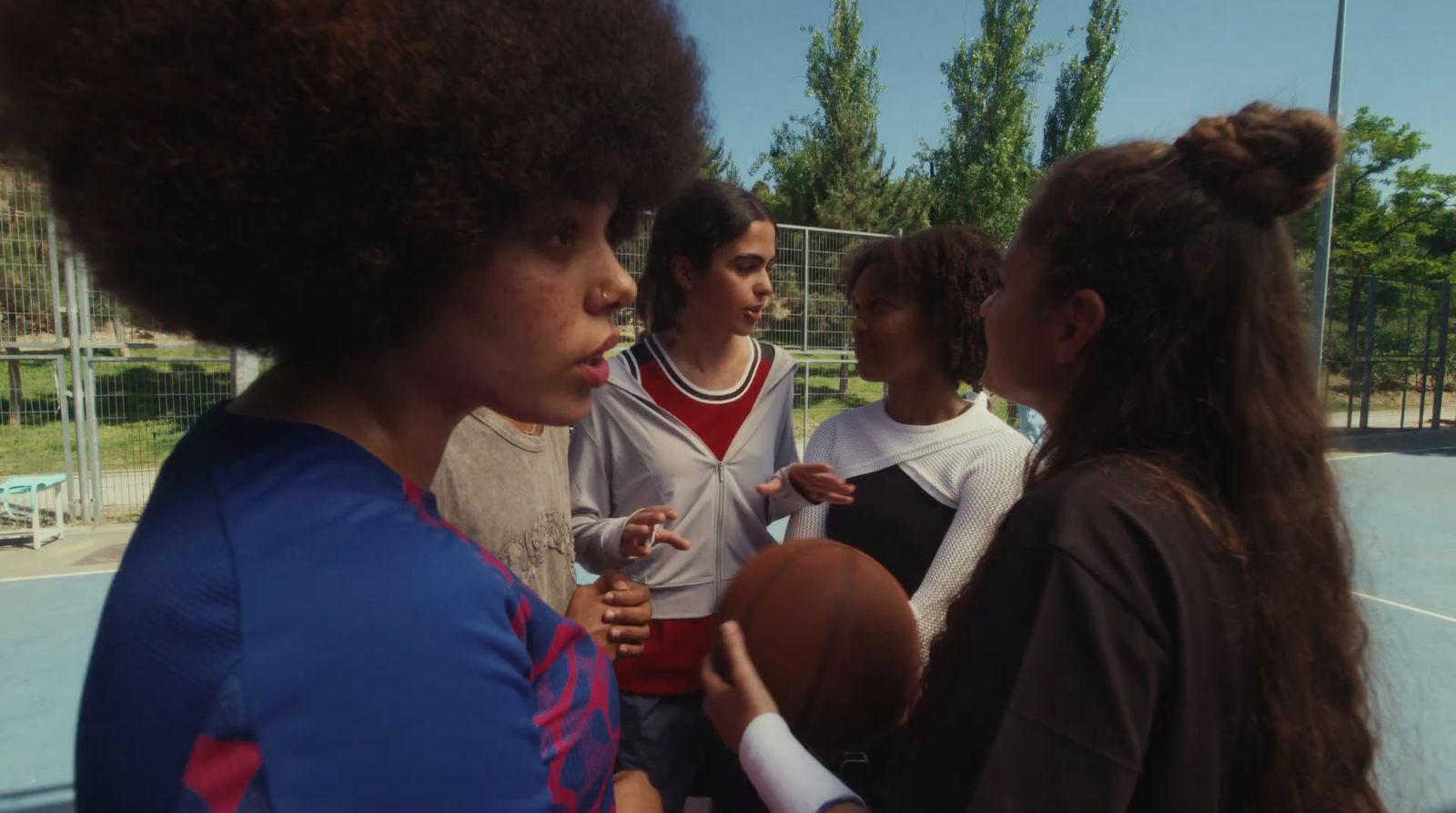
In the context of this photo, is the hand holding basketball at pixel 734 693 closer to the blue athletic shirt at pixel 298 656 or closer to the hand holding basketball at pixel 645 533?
the hand holding basketball at pixel 645 533

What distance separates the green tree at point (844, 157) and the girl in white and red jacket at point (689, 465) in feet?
83.3

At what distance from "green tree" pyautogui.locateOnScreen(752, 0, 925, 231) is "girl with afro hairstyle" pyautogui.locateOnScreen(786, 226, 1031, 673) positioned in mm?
25436

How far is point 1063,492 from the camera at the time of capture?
1.16 meters

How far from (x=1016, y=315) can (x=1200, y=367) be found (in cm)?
30

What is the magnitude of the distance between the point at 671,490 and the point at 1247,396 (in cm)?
171

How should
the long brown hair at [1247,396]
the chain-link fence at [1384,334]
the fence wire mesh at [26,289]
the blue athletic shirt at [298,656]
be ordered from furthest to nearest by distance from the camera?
1. the chain-link fence at [1384,334]
2. the fence wire mesh at [26,289]
3. the long brown hair at [1247,396]
4. the blue athletic shirt at [298,656]

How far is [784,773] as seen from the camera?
1.44 meters

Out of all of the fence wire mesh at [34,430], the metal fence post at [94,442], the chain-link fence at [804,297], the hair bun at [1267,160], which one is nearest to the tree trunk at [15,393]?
the fence wire mesh at [34,430]

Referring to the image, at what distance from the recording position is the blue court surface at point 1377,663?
2.11m

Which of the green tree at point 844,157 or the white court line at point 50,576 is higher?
the green tree at point 844,157

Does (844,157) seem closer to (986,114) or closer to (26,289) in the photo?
(986,114)

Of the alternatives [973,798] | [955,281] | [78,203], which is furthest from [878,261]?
[78,203]

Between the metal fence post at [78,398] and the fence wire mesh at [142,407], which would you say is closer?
the metal fence post at [78,398]

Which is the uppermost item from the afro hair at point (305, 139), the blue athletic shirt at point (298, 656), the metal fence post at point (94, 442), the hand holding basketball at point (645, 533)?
the afro hair at point (305, 139)
